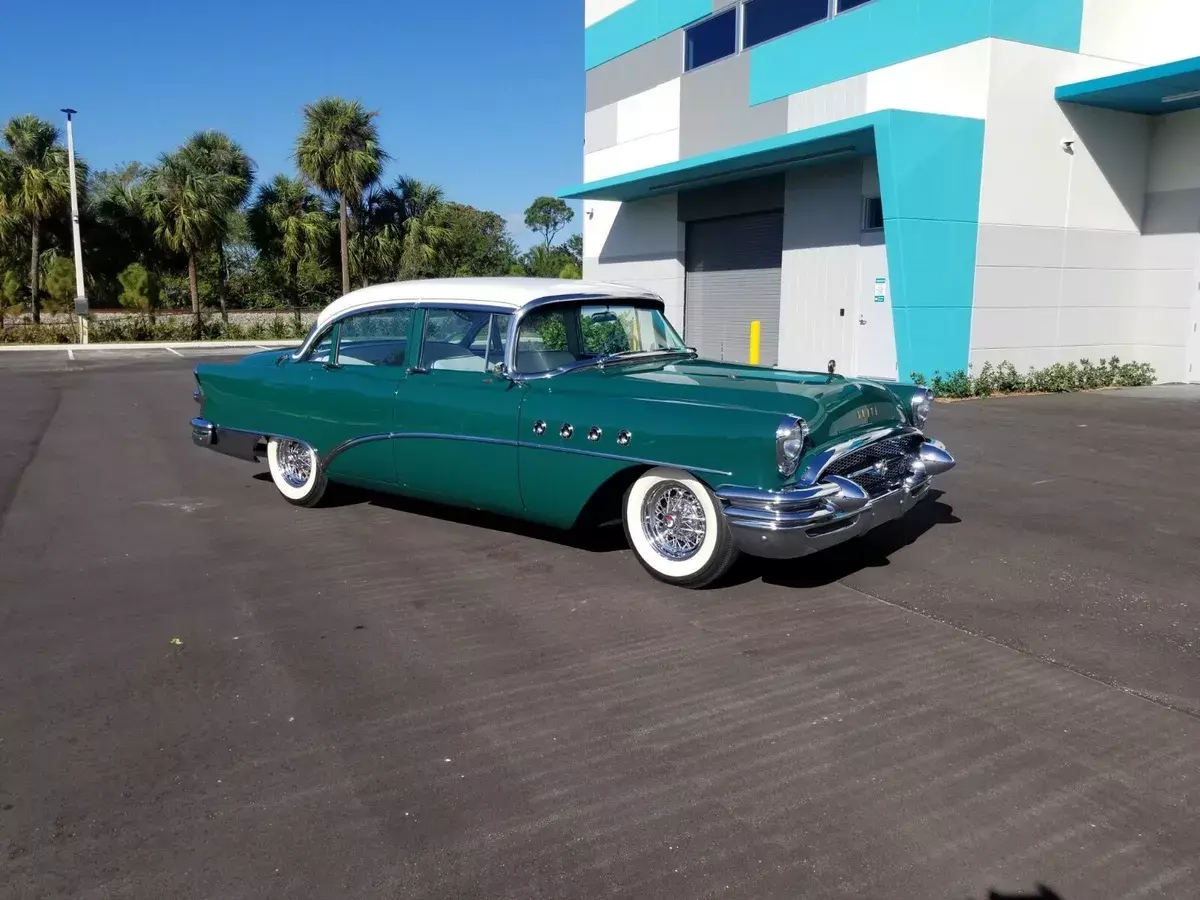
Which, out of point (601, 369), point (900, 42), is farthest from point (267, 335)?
point (601, 369)

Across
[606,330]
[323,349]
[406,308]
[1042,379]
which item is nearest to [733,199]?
[1042,379]

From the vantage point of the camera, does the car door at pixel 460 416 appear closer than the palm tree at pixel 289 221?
Yes

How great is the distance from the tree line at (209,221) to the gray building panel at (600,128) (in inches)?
421

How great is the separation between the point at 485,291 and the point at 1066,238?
11718 mm

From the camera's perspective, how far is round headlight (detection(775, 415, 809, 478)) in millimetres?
4305

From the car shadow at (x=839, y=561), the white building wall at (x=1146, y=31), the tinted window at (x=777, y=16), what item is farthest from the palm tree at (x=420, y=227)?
the car shadow at (x=839, y=561)

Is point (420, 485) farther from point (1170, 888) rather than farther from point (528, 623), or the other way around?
point (1170, 888)

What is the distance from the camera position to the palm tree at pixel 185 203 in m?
29.7

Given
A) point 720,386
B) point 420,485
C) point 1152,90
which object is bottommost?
point 420,485

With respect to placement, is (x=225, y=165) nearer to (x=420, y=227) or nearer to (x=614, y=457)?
(x=420, y=227)

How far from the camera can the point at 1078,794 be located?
284 cm

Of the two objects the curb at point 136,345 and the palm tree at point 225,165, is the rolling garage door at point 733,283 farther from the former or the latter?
the palm tree at point 225,165

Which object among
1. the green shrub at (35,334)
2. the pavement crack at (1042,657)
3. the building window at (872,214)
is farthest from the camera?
the green shrub at (35,334)

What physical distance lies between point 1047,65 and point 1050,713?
42.4ft
